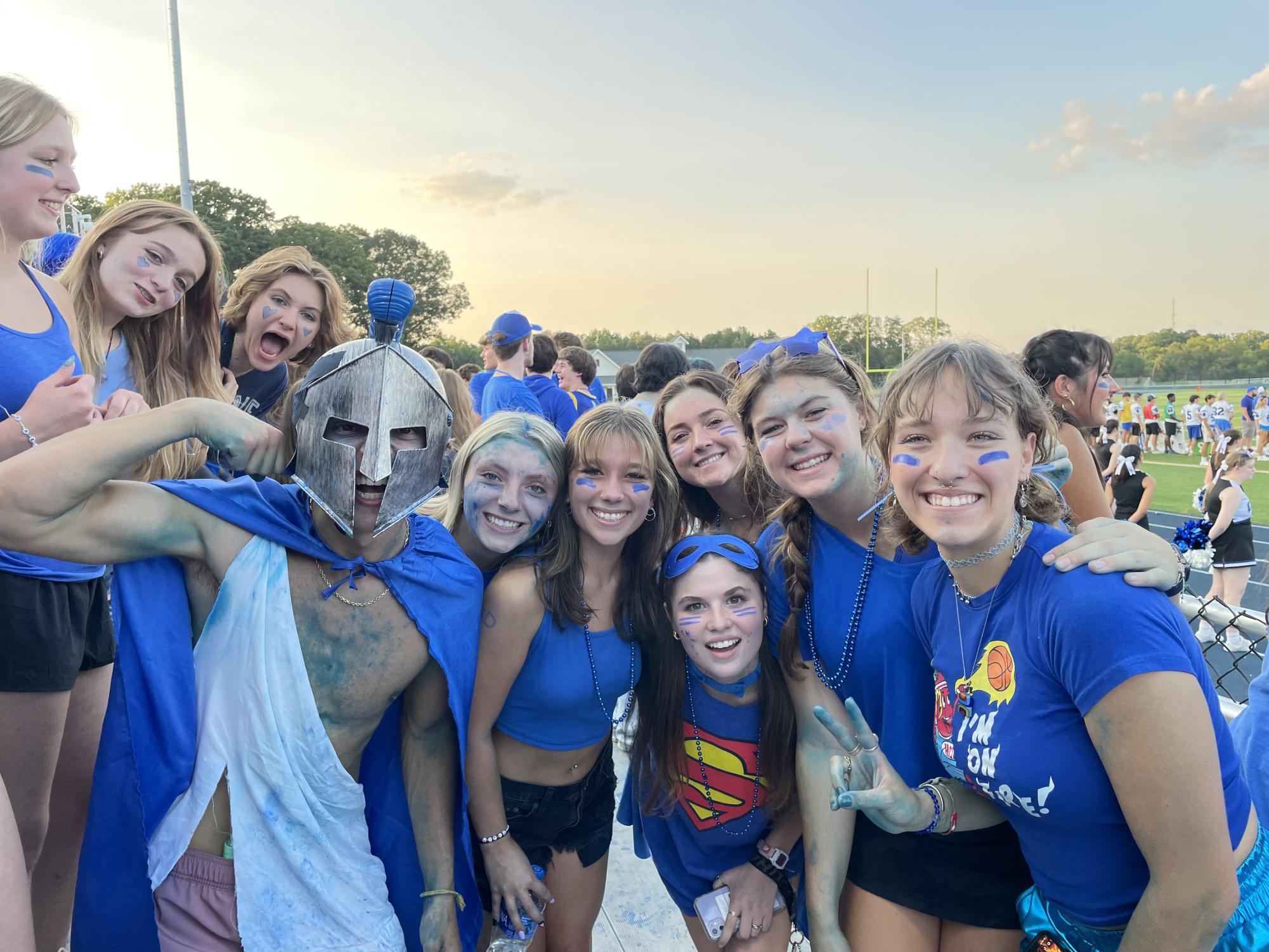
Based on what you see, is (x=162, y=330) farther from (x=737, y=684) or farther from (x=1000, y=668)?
(x=1000, y=668)

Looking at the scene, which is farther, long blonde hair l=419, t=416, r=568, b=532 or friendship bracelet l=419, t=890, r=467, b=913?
long blonde hair l=419, t=416, r=568, b=532

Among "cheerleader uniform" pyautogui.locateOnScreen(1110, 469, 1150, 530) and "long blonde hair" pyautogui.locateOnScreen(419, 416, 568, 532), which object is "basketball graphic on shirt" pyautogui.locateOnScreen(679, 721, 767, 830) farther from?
"cheerleader uniform" pyautogui.locateOnScreen(1110, 469, 1150, 530)

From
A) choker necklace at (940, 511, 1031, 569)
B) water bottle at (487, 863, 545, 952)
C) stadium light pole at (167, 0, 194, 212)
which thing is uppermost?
stadium light pole at (167, 0, 194, 212)

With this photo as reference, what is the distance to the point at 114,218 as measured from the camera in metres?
2.83

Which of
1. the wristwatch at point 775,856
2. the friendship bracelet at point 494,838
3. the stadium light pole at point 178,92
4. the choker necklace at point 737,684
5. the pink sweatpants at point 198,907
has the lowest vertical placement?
the wristwatch at point 775,856

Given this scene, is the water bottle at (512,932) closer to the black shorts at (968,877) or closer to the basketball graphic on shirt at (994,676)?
the black shorts at (968,877)

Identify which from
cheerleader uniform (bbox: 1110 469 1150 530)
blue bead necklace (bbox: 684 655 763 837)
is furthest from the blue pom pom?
cheerleader uniform (bbox: 1110 469 1150 530)

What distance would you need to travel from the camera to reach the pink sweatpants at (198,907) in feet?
6.64

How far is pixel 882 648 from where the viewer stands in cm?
232

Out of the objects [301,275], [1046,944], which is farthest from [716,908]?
[301,275]

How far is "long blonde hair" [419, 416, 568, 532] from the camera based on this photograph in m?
2.66

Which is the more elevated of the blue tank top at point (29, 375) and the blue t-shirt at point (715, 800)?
the blue tank top at point (29, 375)

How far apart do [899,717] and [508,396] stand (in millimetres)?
4330

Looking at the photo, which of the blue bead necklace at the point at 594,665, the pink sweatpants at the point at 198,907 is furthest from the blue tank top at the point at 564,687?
the pink sweatpants at the point at 198,907
